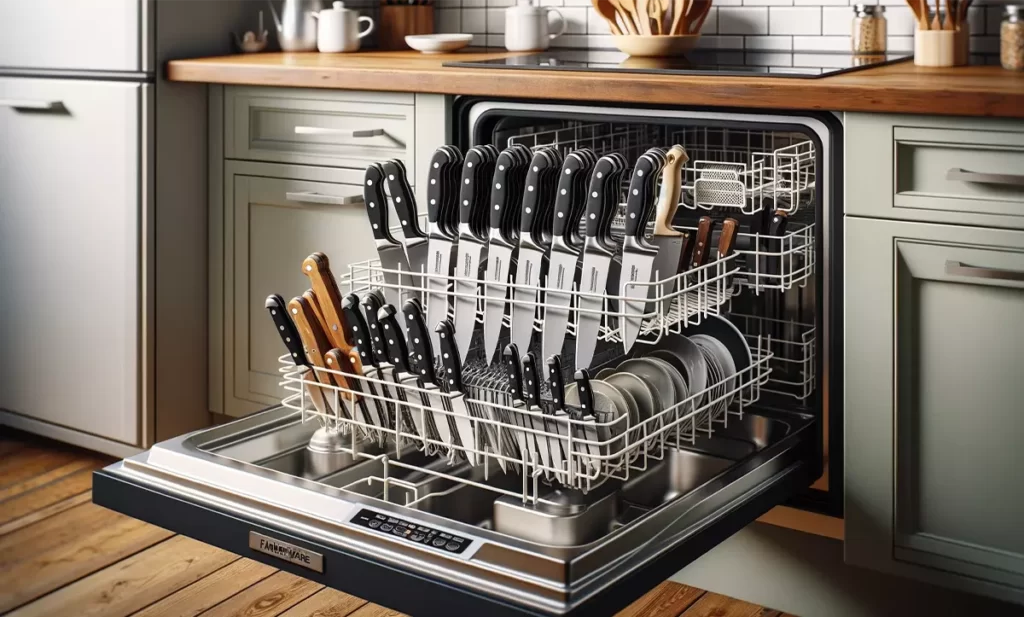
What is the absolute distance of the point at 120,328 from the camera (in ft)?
8.44

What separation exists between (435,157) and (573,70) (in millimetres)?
372

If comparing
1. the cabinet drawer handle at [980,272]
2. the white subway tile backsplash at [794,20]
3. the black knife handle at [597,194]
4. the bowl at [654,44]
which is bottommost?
the cabinet drawer handle at [980,272]

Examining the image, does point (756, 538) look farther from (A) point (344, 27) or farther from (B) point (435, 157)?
(A) point (344, 27)

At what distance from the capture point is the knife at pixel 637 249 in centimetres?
155

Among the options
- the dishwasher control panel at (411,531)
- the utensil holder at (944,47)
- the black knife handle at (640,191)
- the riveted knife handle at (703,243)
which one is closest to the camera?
the dishwasher control panel at (411,531)

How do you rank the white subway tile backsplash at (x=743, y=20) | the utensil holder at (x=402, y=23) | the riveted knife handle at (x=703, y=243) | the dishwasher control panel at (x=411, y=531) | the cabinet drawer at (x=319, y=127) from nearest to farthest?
the dishwasher control panel at (x=411, y=531) < the riveted knife handle at (x=703, y=243) < the cabinet drawer at (x=319, y=127) < the white subway tile backsplash at (x=743, y=20) < the utensil holder at (x=402, y=23)

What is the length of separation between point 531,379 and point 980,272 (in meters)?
0.66

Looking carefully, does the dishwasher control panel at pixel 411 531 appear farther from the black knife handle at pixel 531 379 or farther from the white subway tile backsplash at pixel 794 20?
the white subway tile backsplash at pixel 794 20

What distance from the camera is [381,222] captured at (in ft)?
5.81

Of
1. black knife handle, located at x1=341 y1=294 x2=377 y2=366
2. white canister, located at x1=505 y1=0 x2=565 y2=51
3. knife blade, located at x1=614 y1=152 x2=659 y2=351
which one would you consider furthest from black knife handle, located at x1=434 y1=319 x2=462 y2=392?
white canister, located at x1=505 y1=0 x2=565 y2=51

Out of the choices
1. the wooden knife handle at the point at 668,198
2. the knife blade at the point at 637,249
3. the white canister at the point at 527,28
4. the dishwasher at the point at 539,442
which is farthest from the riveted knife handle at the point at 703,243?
the white canister at the point at 527,28

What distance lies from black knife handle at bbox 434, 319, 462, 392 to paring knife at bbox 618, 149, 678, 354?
0.76ft

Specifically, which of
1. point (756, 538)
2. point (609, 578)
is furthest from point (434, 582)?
point (756, 538)

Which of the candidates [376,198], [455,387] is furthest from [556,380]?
[376,198]
